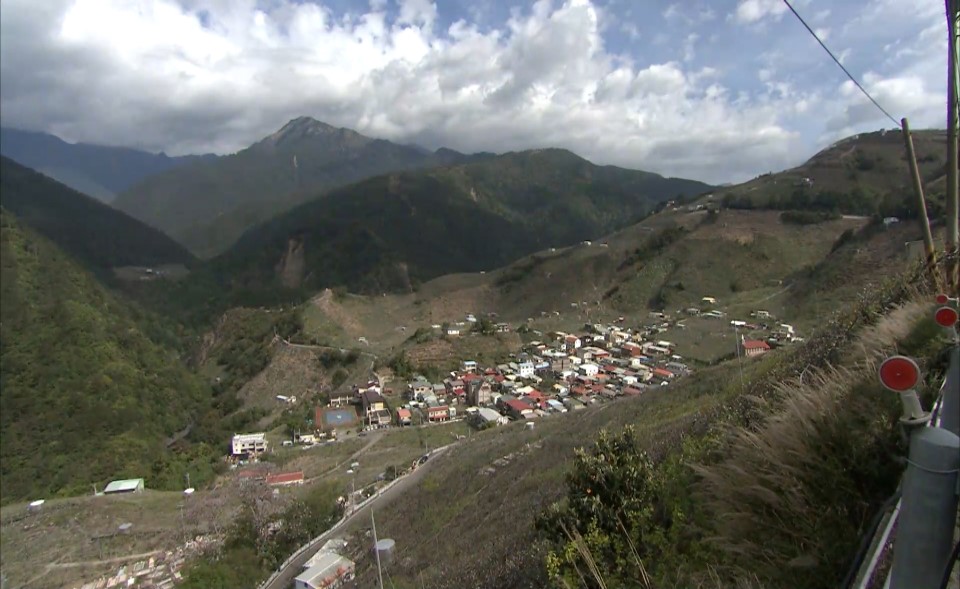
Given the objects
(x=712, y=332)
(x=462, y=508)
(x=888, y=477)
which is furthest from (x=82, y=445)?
(x=888, y=477)

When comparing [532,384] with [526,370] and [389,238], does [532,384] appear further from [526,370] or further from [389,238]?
[389,238]

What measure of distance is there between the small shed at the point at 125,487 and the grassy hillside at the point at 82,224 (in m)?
109

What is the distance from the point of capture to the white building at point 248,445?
4003cm

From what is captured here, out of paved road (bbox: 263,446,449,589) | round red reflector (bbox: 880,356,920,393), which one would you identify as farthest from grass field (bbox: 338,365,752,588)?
round red reflector (bbox: 880,356,920,393)

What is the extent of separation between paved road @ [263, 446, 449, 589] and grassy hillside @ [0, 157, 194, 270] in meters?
131

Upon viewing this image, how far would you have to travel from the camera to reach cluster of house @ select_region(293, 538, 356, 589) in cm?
1270

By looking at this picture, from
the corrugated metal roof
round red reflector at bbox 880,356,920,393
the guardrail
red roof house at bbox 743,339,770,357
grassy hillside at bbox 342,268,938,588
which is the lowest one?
the corrugated metal roof

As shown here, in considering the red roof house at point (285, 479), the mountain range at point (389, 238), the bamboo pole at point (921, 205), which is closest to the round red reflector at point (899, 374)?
the bamboo pole at point (921, 205)

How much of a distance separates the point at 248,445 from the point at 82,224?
133507 mm

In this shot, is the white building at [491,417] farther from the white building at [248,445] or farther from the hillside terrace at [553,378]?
the white building at [248,445]

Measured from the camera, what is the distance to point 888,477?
2.95m

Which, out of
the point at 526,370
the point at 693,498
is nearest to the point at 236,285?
the point at 526,370

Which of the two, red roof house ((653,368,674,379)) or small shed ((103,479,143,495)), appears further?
red roof house ((653,368,674,379))

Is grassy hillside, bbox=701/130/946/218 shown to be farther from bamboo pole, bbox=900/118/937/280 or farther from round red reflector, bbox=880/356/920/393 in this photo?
round red reflector, bbox=880/356/920/393
